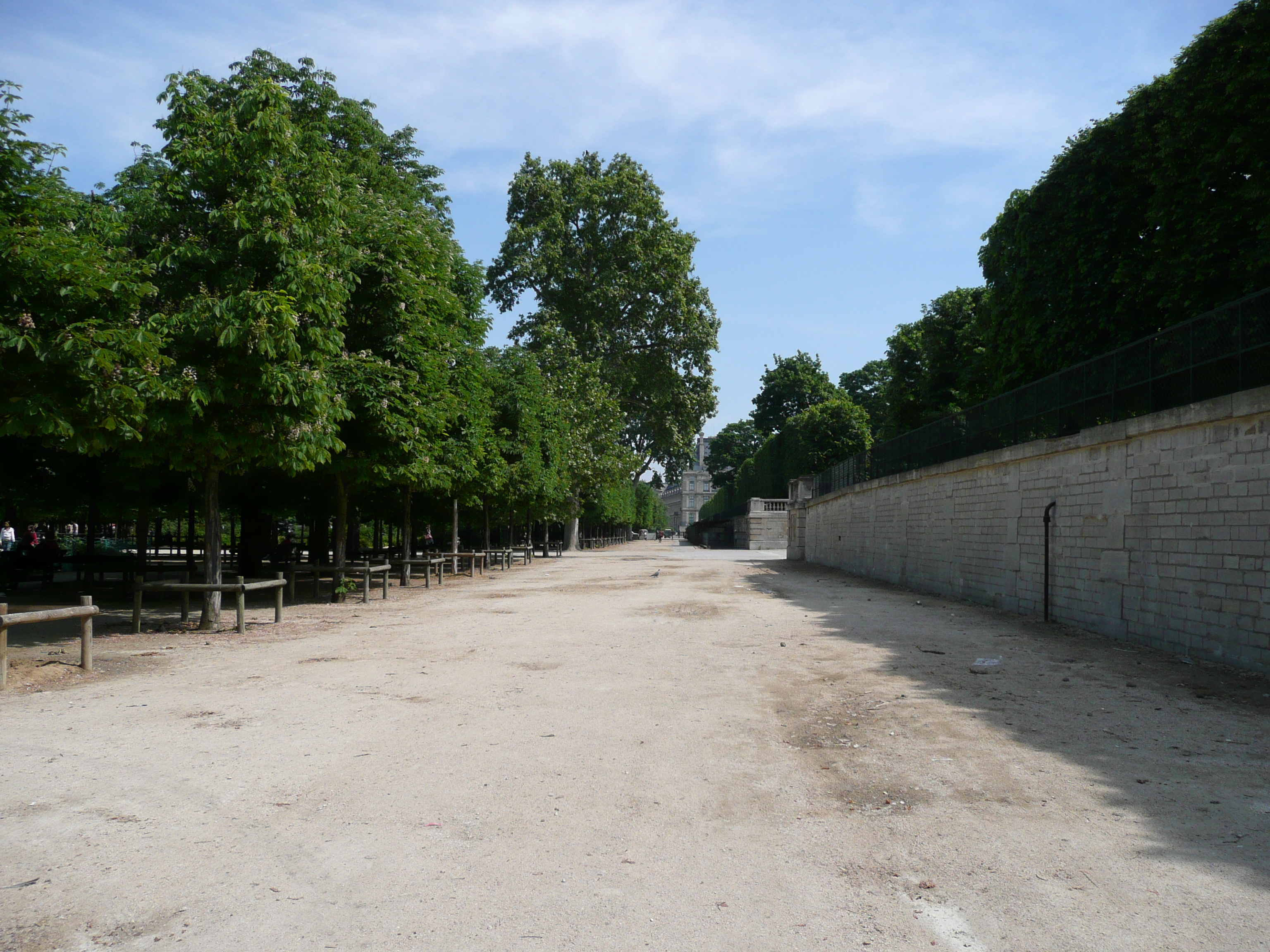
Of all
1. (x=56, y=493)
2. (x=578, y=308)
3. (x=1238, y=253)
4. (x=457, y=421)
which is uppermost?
(x=578, y=308)

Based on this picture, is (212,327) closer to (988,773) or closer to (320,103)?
(988,773)

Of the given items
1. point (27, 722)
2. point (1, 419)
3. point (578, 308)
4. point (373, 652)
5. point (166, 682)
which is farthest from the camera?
point (578, 308)

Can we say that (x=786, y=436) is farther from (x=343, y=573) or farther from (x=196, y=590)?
(x=196, y=590)

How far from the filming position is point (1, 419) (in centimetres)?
884

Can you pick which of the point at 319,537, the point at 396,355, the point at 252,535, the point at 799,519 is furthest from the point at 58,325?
the point at 799,519

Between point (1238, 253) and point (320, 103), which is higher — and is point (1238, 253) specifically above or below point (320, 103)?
below

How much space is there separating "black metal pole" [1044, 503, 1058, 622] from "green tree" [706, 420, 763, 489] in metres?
75.7

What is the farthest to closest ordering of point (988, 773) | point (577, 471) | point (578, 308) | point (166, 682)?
1. point (578, 308)
2. point (577, 471)
3. point (166, 682)
4. point (988, 773)

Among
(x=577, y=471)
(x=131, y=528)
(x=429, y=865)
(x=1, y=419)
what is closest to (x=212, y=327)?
(x=1, y=419)

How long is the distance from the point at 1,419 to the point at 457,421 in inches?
487

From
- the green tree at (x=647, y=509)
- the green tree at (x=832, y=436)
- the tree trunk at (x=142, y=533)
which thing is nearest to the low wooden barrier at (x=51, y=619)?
the tree trunk at (x=142, y=533)

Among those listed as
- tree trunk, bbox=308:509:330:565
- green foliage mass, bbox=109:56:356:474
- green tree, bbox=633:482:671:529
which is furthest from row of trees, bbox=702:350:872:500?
green foliage mass, bbox=109:56:356:474

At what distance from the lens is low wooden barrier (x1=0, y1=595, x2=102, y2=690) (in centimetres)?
752

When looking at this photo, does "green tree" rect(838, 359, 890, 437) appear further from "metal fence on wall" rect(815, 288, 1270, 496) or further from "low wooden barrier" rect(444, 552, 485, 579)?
"metal fence on wall" rect(815, 288, 1270, 496)
